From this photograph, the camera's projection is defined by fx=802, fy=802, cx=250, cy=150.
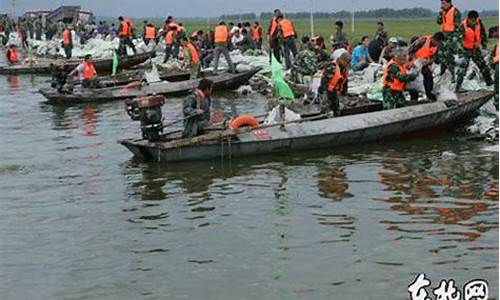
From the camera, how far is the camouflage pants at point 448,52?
1723 centimetres

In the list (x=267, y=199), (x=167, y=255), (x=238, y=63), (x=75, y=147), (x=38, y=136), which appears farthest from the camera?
(x=238, y=63)

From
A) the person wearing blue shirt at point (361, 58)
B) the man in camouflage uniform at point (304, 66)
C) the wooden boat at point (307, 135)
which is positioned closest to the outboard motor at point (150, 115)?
the wooden boat at point (307, 135)

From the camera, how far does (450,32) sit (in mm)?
17156

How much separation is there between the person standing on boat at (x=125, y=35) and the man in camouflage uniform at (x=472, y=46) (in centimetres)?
2083

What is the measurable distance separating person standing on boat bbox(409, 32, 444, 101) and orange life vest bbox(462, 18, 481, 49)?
0.81 metres

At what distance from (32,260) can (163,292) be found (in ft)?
6.96

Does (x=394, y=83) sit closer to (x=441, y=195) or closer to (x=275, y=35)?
(x=441, y=195)

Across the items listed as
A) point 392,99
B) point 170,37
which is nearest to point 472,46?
point 392,99

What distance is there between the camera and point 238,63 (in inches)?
1134

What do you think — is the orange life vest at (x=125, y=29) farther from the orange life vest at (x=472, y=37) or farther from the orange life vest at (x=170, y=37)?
the orange life vest at (x=472, y=37)

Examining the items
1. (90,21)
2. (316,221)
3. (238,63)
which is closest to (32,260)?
(316,221)

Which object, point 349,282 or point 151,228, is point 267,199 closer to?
point 151,228

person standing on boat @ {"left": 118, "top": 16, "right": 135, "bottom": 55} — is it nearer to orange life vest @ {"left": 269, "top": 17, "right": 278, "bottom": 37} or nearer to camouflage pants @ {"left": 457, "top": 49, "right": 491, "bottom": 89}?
orange life vest @ {"left": 269, "top": 17, "right": 278, "bottom": 37}

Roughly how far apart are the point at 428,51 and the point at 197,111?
6152mm
